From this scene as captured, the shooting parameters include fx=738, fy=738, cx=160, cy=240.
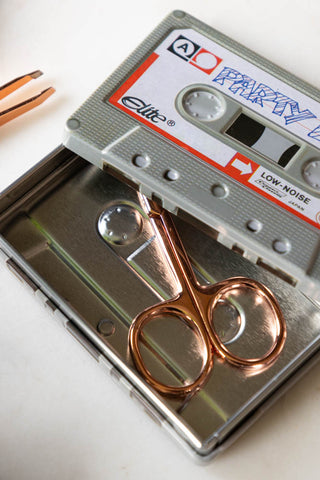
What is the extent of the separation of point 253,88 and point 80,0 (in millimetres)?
412

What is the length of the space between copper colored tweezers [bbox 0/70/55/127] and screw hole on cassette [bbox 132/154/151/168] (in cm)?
26

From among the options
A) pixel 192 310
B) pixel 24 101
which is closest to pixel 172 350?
pixel 192 310

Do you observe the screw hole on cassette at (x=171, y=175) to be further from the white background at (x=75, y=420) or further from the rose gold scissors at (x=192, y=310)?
the white background at (x=75, y=420)

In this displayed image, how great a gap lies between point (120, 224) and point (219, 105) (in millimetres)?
230

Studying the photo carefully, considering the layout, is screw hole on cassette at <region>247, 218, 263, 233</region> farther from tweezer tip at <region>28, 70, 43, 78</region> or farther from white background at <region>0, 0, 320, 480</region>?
tweezer tip at <region>28, 70, 43, 78</region>

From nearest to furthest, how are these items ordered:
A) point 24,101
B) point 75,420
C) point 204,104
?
point 75,420, point 204,104, point 24,101

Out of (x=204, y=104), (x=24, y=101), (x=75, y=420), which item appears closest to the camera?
(x=75, y=420)

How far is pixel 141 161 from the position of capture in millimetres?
1009

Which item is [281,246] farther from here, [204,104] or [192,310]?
[204,104]

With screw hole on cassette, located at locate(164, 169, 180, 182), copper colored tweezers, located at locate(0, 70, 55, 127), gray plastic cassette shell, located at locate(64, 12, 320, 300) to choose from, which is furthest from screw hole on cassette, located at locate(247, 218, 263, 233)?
copper colored tweezers, located at locate(0, 70, 55, 127)

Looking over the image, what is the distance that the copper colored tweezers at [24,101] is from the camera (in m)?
1.15

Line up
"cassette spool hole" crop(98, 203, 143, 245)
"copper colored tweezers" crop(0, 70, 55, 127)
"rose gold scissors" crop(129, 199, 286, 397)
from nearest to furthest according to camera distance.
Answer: "rose gold scissors" crop(129, 199, 286, 397) < "cassette spool hole" crop(98, 203, 143, 245) < "copper colored tweezers" crop(0, 70, 55, 127)

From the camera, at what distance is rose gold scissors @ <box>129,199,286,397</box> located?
3.06 feet

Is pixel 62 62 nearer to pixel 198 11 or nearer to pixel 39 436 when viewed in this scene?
pixel 198 11
